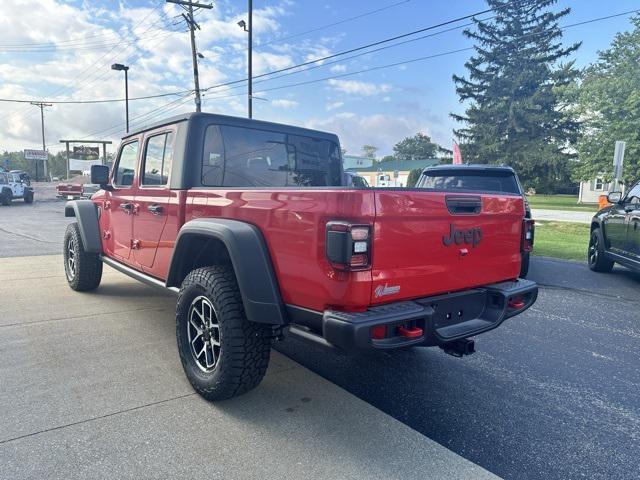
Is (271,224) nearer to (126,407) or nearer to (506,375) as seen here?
(126,407)

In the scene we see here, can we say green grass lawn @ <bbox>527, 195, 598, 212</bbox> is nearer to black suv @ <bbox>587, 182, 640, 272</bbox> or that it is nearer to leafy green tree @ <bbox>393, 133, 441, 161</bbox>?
black suv @ <bbox>587, 182, 640, 272</bbox>

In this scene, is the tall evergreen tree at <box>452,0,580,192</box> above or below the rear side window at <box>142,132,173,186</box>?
above

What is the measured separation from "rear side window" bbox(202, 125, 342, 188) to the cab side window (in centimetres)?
124

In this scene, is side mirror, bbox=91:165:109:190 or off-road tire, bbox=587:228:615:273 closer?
side mirror, bbox=91:165:109:190

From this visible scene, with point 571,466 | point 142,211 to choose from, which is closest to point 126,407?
point 142,211

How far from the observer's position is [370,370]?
362cm

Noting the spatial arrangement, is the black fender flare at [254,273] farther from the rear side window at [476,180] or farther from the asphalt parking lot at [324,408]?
the rear side window at [476,180]

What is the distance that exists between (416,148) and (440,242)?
366ft

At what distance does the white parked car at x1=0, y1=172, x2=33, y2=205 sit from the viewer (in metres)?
24.5

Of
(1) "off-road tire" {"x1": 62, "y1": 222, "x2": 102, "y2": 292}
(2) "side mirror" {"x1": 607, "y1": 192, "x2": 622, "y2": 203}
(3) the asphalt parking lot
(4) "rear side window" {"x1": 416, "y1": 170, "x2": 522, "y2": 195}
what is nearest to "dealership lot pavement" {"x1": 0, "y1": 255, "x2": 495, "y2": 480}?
(3) the asphalt parking lot

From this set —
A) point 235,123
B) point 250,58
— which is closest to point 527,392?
point 235,123

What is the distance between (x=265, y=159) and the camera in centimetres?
392

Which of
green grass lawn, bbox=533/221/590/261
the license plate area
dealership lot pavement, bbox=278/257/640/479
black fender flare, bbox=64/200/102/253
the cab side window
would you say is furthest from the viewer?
green grass lawn, bbox=533/221/590/261

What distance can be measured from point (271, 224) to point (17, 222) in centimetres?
1715
